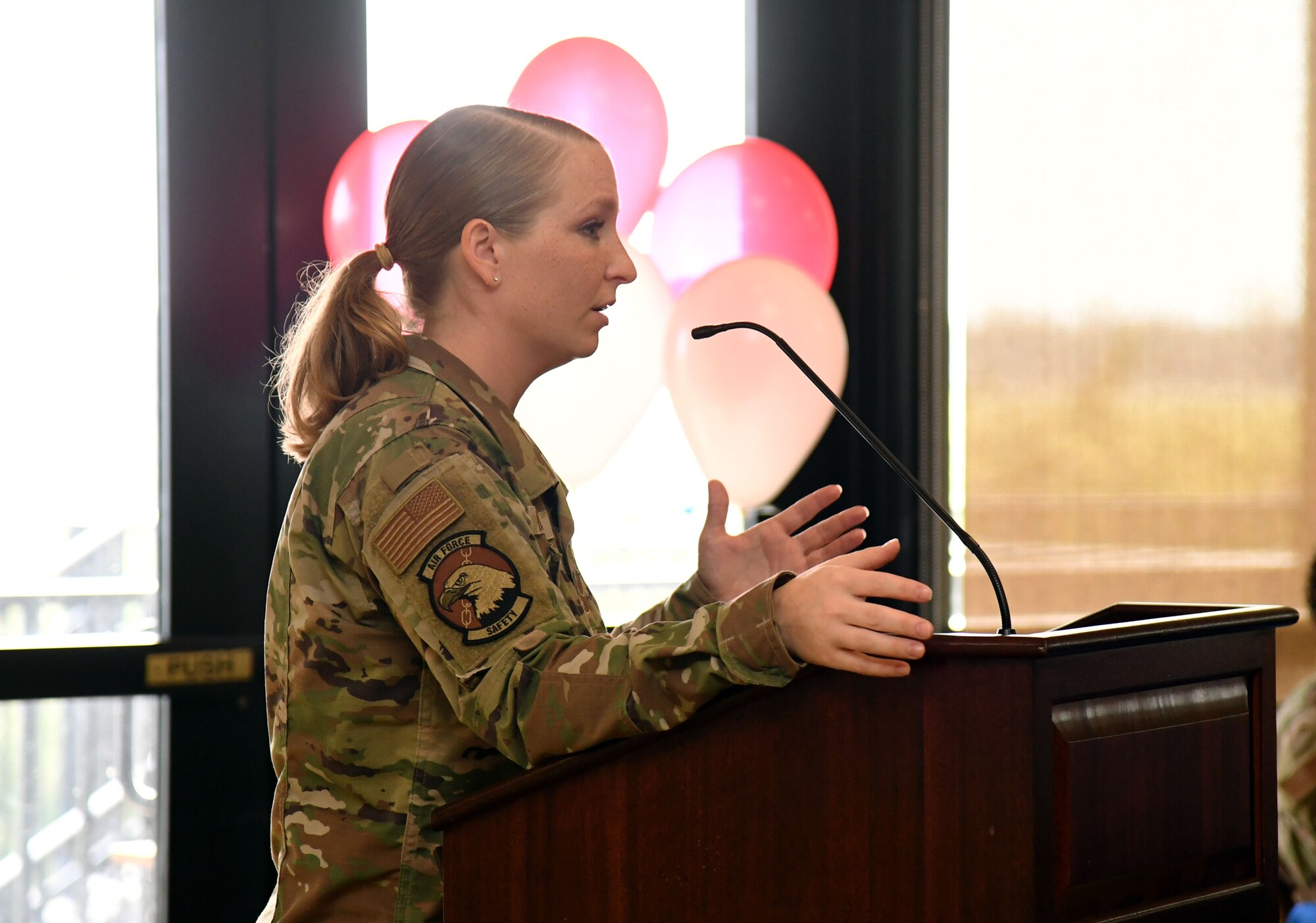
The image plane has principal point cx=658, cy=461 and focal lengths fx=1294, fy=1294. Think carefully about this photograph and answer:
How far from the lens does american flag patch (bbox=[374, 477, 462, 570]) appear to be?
1.00m

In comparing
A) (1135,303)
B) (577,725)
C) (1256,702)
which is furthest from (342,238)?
(1135,303)

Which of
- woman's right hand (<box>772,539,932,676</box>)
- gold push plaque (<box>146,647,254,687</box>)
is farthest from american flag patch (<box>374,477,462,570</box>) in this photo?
gold push plaque (<box>146,647,254,687</box>)

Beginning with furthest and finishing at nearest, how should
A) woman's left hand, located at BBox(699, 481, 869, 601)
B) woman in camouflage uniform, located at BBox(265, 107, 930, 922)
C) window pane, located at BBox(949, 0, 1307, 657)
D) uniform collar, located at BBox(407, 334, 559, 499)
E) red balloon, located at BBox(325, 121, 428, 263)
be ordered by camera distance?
window pane, located at BBox(949, 0, 1307, 657)
red balloon, located at BBox(325, 121, 428, 263)
woman's left hand, located at BBox(699, 481, 869, 601)
uniform collar, located at BBox(407, 334, 559, 499)
woman in camouflage uniform, located at BBox(265, 107, 930, 922)

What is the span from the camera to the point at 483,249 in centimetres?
123

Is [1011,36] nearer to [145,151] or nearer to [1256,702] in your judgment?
[145,151]

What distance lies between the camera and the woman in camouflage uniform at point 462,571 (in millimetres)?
908

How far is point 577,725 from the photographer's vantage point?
3.02ft

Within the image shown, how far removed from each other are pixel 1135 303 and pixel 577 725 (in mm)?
2282

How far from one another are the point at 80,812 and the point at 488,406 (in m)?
1.51

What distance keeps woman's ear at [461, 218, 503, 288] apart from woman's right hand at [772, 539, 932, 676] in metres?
0.49

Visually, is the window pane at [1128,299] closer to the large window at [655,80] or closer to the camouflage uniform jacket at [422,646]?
the large window at [655,80]

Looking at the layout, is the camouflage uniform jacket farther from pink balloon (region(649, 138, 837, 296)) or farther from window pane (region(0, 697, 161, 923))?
window pane (region(0, 697, 161, 923))

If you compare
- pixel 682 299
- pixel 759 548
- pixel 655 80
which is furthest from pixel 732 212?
pixel 759 548

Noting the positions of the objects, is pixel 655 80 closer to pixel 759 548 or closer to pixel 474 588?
pixel 759 548
